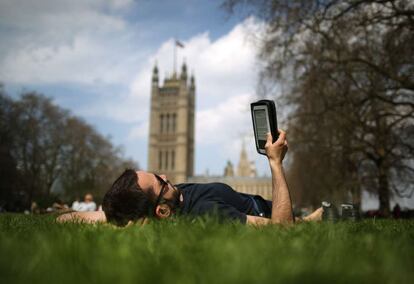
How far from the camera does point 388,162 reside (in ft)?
70.2

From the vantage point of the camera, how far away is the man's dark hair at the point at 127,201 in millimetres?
3451

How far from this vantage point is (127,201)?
346 centimetres

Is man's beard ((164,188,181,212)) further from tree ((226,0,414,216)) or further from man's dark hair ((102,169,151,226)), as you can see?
tree ((226,0,414,216))

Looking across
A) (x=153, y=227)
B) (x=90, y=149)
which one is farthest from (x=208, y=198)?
(x=90, y=149)

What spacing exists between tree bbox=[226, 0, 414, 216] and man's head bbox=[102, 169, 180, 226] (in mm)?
10830

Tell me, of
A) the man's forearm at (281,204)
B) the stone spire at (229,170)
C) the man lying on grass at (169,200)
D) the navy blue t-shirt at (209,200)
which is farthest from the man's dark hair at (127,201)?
the stone spire at (229,170)

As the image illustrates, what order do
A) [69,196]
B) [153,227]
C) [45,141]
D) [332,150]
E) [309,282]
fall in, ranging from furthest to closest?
1. [69,196]
2. [45,141]
3. [332,150]
4. [153,227]
5. [309,282]

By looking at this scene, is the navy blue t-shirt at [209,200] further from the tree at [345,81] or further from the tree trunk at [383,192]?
the tree trunk at [383,192]

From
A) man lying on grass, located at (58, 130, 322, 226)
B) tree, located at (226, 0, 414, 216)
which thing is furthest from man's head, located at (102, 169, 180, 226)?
tree, located at (226, 0, 414, 216)

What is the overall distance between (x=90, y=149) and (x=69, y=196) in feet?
22.9

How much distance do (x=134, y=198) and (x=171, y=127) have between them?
11556 cm

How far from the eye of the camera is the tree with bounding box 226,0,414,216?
537 inches

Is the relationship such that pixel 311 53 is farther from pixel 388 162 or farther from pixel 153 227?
pixel 153 227

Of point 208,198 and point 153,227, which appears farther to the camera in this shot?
point 208,198
